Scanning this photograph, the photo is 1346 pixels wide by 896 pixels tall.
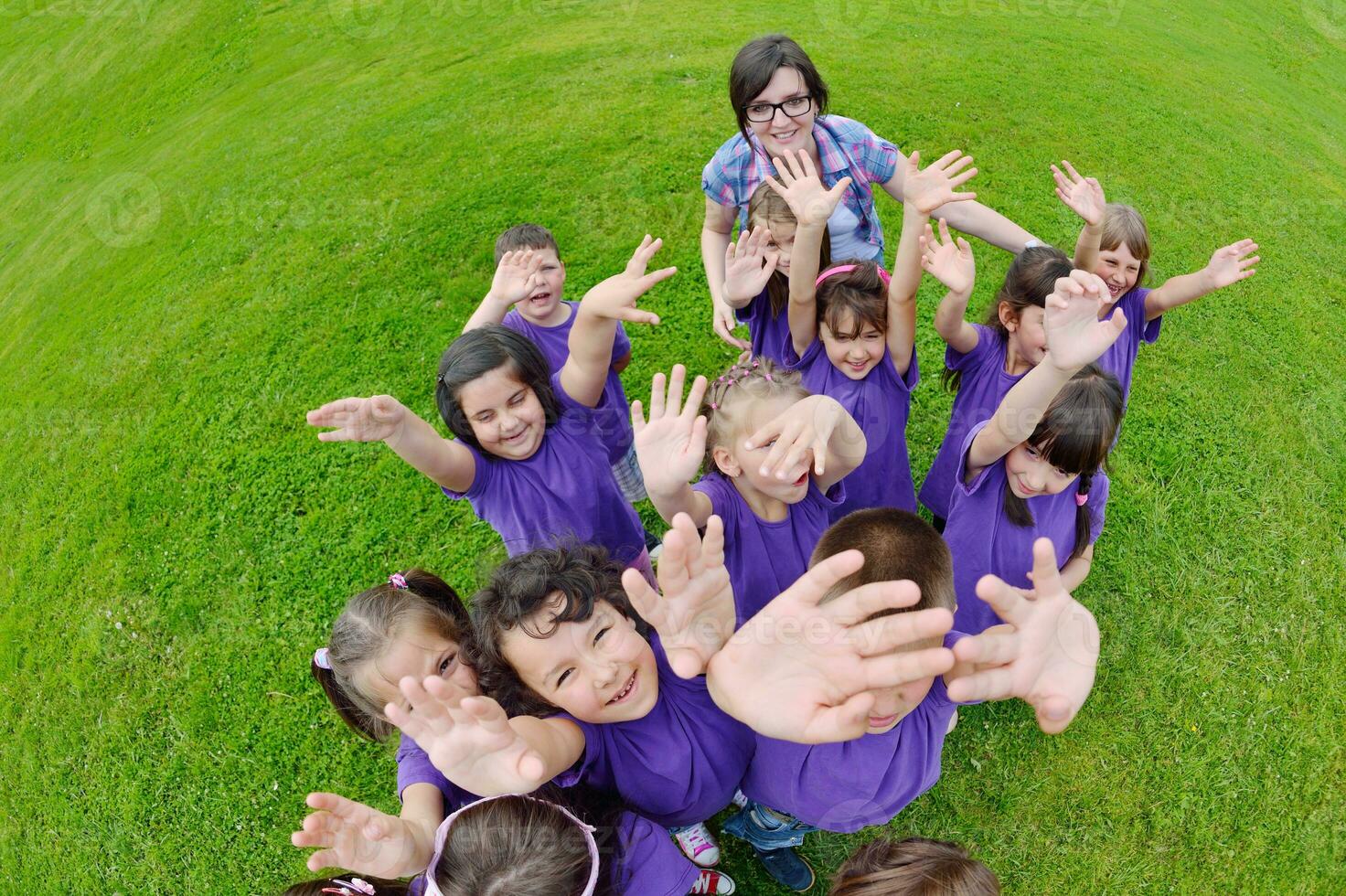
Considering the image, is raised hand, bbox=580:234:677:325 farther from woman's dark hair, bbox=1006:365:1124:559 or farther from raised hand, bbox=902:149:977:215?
woman's dark hair, bbox=1006:365:1124:559

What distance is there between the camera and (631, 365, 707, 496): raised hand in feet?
6.73

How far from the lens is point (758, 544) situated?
241 centimetres

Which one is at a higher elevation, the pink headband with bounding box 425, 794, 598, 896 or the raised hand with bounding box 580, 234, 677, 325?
the raised hand with bounding box 580, 234, 677, 325

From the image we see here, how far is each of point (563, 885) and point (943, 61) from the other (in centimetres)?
849

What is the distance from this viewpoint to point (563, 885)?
171 cm

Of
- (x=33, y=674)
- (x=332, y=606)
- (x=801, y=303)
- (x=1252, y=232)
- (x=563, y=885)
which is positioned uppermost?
(x=801, y=303)

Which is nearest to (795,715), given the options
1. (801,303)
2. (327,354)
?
(801,303)

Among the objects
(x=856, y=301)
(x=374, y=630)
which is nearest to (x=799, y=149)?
(x=856, y=301)

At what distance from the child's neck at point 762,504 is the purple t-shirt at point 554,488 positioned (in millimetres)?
606

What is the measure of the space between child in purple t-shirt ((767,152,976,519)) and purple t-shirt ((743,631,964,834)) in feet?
3.33

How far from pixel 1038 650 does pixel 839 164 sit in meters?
2.22

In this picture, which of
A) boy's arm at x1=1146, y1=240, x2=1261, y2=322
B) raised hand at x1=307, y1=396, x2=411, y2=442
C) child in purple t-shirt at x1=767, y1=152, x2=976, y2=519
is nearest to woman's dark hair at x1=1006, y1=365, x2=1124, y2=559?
child in purple t-shirt at x1=767, y1=152, x2=976, y2=519

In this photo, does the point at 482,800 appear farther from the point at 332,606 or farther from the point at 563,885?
the point at 332,606

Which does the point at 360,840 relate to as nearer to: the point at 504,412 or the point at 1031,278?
the point at 504,412
